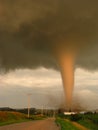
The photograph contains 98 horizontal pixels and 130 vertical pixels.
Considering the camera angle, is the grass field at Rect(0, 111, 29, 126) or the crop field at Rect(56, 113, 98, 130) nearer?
the crop field at Rect(56, 113, 98, 130)

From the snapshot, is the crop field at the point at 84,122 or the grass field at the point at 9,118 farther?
the grass field at the point at 9,118

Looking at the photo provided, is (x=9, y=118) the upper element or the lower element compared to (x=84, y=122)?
upper
